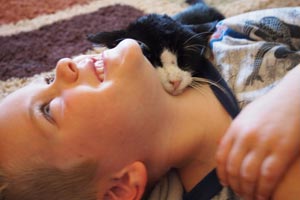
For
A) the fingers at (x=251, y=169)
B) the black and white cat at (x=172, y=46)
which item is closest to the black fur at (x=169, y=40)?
the black and white cat at (x=172, y=46)

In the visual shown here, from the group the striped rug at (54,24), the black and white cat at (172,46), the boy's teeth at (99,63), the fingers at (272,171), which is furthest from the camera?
the striped rug at (54,24)

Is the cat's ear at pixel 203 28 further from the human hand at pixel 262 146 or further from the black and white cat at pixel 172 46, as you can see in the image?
the human hand at pixel 262 146

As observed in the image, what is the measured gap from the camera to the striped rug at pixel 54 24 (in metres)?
0.98

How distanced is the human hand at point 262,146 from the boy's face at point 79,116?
0.46ft

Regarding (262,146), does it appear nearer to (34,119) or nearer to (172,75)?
(172,75)

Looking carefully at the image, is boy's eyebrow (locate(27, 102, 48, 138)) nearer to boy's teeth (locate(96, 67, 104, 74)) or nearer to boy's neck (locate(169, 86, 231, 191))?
boy's teeth (locate(96, 67, 104, 74))

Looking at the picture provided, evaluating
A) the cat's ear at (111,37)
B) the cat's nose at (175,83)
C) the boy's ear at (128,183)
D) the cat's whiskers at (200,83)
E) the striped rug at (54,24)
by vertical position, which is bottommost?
the boy's ear at (128,183)

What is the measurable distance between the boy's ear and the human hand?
127mm

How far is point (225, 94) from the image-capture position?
70 cm

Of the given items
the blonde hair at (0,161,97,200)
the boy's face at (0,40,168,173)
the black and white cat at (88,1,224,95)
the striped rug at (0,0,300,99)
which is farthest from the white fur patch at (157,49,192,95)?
the striped rug at (0,0,300,99)

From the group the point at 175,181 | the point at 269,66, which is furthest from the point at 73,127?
the point at 269,66

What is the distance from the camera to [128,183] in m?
0.62

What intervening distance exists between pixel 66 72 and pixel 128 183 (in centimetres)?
20

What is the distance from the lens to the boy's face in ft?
1.91
